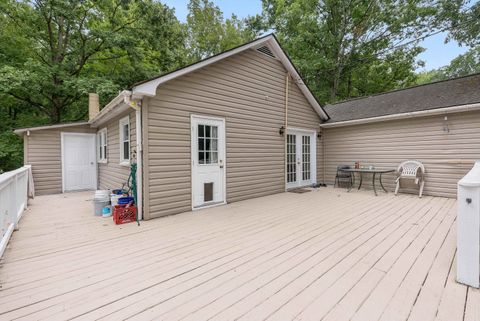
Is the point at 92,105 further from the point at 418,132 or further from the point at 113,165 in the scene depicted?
the point at 418,132

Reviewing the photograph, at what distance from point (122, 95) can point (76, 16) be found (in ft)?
26.3

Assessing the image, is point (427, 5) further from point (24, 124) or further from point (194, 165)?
point (24, 124)

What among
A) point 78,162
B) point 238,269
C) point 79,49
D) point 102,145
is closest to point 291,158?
point 238,269

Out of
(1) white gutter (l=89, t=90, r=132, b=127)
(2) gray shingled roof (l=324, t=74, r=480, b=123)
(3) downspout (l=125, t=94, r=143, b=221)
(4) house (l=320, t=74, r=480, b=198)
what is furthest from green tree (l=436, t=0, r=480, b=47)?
(1) white gutter (l=89, t=90, r=132, b=127)

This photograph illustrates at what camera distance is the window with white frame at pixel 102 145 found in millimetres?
7258

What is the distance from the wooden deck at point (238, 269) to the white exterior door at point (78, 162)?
11.8ft

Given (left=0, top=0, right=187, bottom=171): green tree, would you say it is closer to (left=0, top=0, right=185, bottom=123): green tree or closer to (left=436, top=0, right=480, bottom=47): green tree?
(left=0, top=0, right=185, bottom=123): green tree

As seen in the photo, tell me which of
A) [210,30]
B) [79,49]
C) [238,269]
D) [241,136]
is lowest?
[238,269]

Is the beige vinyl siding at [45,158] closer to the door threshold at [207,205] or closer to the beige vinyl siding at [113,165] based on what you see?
the beige vinyl siding at [113,165]

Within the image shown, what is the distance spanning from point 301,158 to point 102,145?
22.2ft

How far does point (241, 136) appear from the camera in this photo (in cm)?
600

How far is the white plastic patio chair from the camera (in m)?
→ 6.35

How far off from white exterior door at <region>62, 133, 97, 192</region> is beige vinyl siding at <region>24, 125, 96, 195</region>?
154 millimetres

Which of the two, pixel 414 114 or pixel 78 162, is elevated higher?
pixel 414 114
